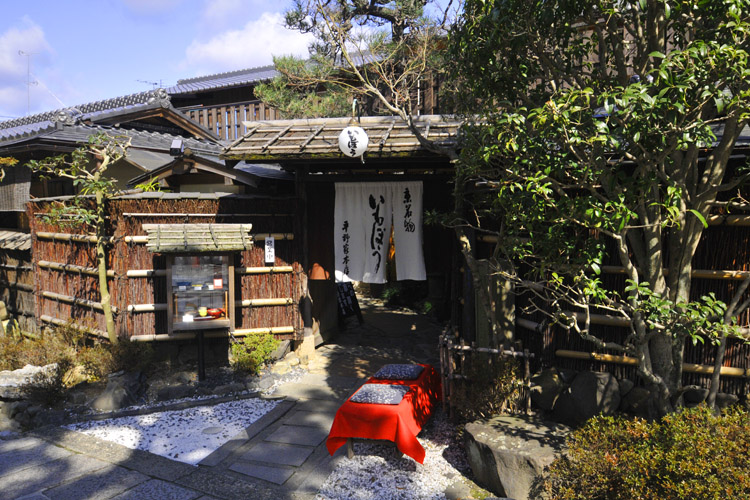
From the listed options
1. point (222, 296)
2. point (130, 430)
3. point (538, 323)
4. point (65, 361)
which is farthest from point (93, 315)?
point (538, 323)

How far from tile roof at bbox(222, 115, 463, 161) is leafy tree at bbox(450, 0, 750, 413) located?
7.24 ft

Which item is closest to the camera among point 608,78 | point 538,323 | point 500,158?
point 608,78

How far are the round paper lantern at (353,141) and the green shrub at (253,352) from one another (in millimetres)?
4306

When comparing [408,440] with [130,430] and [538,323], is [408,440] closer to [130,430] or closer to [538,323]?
[538,323]

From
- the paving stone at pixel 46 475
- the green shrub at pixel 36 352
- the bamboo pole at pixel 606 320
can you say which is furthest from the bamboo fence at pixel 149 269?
the bamboo pole at pixel 606 320

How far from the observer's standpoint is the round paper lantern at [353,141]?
8.61 meters

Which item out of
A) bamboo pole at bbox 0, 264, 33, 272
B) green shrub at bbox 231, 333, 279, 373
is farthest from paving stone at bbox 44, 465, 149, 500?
bamboo pole at bbox 0, 264, 33, 272

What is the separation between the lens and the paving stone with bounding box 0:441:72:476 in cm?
669

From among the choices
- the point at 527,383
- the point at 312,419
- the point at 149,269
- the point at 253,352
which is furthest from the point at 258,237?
the point at 527,383

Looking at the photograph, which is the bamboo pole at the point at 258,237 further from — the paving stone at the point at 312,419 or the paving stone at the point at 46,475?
the paving stone at the point at 46,475

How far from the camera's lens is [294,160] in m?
9.80

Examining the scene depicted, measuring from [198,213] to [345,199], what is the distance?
300cm

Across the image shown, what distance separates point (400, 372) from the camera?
7688mm

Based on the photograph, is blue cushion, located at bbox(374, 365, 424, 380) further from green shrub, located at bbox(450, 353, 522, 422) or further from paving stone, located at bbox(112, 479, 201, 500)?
paving stone, located at bbox(112, 479, 201, 500)
